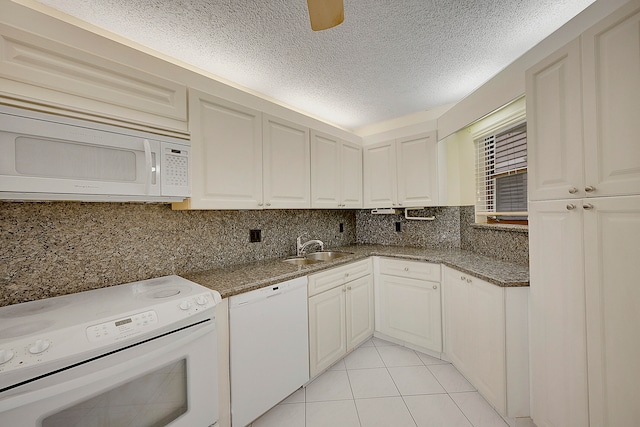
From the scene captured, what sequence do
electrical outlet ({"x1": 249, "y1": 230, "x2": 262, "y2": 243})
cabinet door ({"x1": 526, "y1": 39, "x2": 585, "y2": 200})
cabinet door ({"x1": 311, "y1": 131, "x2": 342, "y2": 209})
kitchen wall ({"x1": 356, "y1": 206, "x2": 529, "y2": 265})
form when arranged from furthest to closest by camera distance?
cabinet door ({"x1": 311, "y1": 131, "x2": 342, "y2": 209}), electrical outlet ({"x1": 249, "y1": 230, "x2": 262, "y2": 243}), kitchen wall ({"x1": 356, "y1": 206, "x2": 529, "y2": 265}), cabinet door ({"x1": 526, "y1": 39, "x2": 585, "y2": 200})

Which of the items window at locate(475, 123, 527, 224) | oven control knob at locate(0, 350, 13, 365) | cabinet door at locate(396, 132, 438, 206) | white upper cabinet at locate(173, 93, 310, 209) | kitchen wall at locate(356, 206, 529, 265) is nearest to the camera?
oven control knob at locate(0, 350, 13, 365)

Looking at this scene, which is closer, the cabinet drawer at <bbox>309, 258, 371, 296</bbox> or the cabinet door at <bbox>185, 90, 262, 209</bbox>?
the cabinet door at <bbox>185, 90, 262, 209</bbox>

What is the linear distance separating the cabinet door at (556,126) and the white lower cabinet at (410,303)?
1.12 metres

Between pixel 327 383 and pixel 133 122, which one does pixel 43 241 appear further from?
pixel 327 383

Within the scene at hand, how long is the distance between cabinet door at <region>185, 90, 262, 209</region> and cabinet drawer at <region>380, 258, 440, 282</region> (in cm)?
143

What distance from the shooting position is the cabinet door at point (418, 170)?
2.55 meters

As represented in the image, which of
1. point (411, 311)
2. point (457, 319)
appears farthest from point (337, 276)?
point (457, 319)

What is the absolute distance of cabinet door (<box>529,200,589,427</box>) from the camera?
115 cm

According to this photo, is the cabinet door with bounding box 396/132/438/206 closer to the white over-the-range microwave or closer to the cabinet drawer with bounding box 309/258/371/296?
the cabinet drawer with bounding box 309/258/371/296

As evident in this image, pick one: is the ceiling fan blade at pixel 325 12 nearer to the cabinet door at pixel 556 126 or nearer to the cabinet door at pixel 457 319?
the cabinet door at pixel 556 126

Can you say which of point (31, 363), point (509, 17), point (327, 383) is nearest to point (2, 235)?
point (31, 363)

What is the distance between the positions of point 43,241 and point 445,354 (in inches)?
114

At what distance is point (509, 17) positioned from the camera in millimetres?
1489

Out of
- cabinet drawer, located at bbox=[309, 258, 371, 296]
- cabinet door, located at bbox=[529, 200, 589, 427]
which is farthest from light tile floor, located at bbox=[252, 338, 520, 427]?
cabinet drawer, located at bbox=[309, 258, 371, 296]
